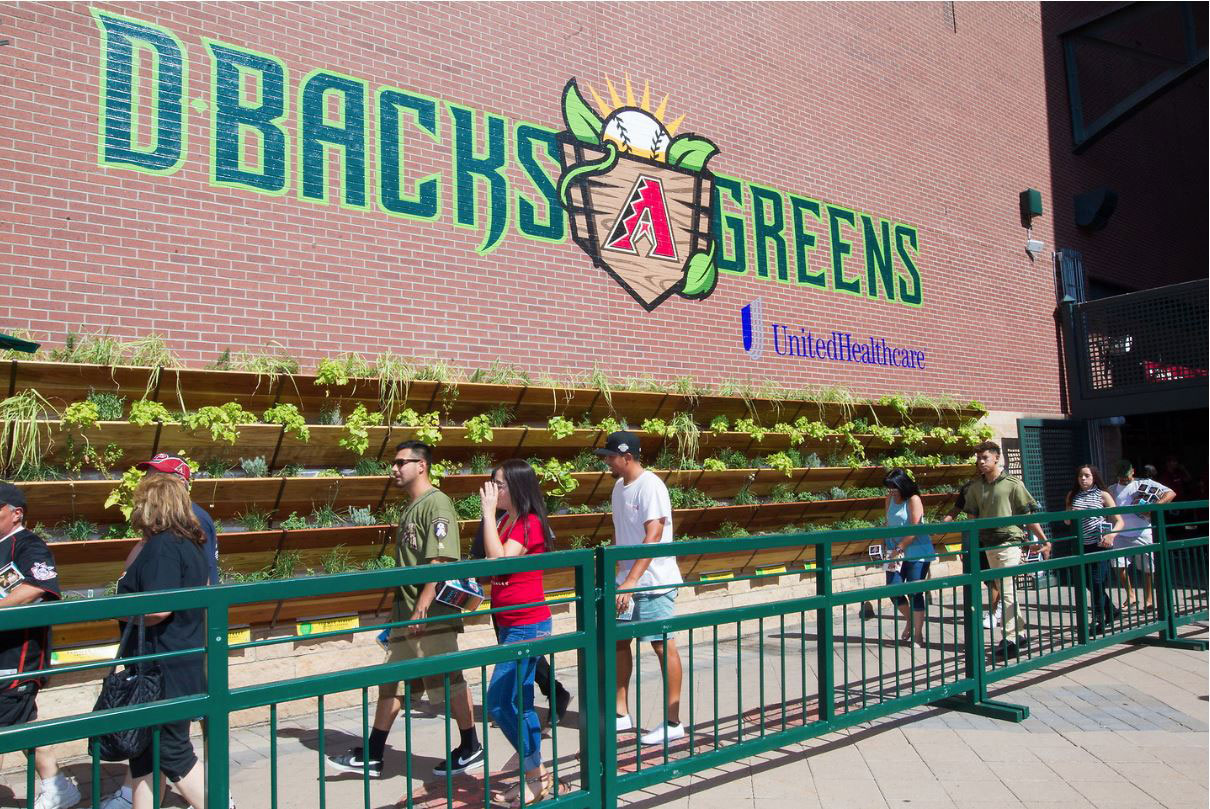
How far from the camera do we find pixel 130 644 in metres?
3.45

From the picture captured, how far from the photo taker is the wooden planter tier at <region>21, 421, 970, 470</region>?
560 centimetres

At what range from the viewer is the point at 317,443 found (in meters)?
6.52

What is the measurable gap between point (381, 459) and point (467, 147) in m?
3.04

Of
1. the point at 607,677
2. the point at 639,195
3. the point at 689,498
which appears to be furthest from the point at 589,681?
the point at 639,195

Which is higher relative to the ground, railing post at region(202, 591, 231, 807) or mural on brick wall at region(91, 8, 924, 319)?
mural on brick wall at region(91, 8, 924, 319)

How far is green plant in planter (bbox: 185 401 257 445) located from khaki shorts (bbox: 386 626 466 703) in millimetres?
2703

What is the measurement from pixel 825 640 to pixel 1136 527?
16.5 ft

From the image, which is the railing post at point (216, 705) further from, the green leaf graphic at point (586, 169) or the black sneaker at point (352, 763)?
the green leaf graphic at point (586, 169)

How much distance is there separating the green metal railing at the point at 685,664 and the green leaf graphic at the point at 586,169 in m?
4.35

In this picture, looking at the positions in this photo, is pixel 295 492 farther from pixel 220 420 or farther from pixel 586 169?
pixel 586 169

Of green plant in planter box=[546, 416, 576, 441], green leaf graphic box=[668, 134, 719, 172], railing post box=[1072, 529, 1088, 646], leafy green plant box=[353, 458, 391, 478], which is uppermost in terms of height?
green leaf graphic box=[668, 134, 719, 172]

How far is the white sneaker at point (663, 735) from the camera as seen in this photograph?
172 inches

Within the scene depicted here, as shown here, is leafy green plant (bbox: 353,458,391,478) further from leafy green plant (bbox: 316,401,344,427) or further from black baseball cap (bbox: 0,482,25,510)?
black baseball cap (bbox: 0,482,25,510)

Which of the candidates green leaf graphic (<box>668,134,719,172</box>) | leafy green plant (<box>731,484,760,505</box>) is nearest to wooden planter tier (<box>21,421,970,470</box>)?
leafy green plant (<box>731,484,760,505</box>)
